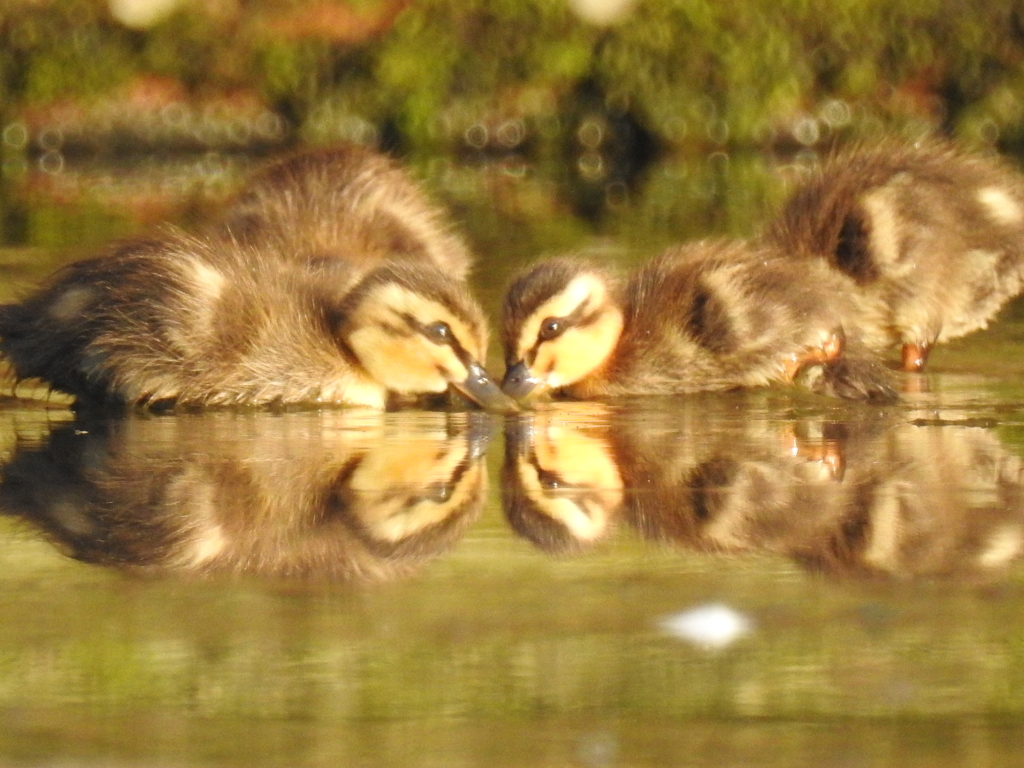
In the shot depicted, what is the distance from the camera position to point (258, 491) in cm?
250

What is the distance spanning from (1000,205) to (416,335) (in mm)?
1435

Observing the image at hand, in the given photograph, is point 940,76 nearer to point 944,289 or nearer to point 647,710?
point 944,289

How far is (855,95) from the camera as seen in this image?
8195mm

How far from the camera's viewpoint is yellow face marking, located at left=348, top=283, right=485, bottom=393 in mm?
3396

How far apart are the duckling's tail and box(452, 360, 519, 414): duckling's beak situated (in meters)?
0.54

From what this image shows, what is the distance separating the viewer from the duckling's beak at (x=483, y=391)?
3.30m

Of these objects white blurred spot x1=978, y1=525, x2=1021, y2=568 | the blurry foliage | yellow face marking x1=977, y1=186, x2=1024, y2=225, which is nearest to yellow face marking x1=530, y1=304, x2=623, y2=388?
yellow face marking x1=977, y1=186, x2=1024, y2=225

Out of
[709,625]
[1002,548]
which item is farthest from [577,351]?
[709,625]

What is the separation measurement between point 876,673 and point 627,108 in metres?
6.62

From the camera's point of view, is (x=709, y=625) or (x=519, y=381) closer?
(x=709, y=625)

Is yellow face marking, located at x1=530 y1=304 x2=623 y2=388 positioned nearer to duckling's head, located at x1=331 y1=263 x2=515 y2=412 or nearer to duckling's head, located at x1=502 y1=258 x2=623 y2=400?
duckling's head, located at x1=502 y1=258 x2=623 y2=400

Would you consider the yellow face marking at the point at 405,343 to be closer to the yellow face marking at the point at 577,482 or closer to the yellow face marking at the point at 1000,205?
the yellow face marking at the point at 577,482

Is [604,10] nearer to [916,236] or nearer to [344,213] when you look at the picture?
[344,213]

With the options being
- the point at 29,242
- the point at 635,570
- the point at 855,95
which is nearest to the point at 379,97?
the point at 855,95
